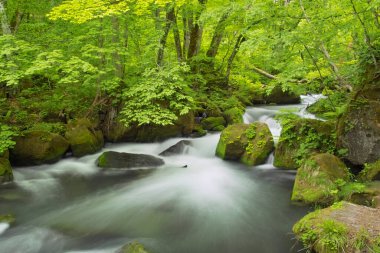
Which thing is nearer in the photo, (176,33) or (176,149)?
(176,149)

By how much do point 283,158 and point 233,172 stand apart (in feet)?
4.66

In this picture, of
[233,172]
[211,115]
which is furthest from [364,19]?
[211,115]

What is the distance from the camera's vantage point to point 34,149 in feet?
28.0

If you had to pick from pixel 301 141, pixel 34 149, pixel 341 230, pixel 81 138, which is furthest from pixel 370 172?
pixel 34 149

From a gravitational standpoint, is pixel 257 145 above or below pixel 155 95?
below

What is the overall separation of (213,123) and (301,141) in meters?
4.80

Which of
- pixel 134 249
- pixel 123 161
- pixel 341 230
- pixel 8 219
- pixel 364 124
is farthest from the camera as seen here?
A: pixel 123 161

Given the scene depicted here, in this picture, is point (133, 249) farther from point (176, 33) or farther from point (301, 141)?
point (176, 33)

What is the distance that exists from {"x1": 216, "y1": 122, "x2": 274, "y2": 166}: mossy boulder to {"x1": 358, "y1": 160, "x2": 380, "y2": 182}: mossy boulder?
2.83 m

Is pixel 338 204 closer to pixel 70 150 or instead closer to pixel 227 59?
pixel 70 150

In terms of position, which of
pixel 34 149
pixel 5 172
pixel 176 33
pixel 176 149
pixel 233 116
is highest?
pixel 176 33

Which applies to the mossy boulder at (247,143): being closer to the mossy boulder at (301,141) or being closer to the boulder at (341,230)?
the mossy boulder at (301,141)

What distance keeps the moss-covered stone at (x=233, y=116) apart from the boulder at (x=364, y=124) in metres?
5.54

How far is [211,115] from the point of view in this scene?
42.5 feet
